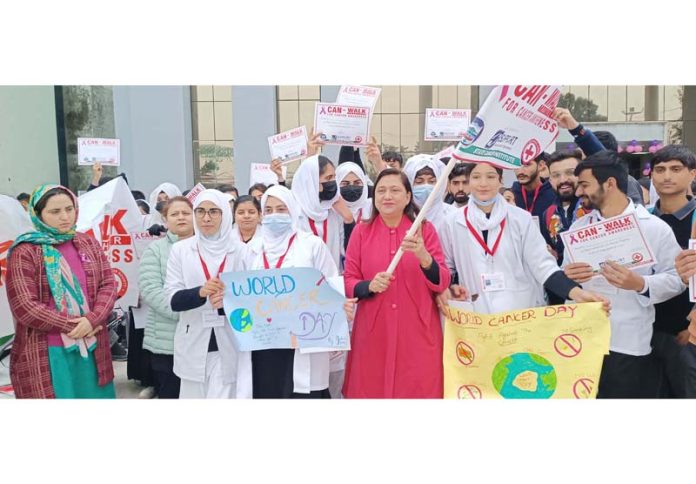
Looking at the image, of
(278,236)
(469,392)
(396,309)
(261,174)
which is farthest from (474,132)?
(261,174)

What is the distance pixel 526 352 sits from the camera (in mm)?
3398

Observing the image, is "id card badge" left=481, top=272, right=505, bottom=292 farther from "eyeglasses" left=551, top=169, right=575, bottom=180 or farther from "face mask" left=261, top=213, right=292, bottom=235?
"eyeglasses" left=551, top=169, right=575, bottom=180

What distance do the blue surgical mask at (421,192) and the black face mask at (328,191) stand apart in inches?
24.1

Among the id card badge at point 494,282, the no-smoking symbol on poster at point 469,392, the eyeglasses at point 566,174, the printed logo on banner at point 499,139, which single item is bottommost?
the no-smoking symbol on poster at point 469,392

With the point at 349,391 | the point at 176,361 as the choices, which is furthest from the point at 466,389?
the point at 176,361

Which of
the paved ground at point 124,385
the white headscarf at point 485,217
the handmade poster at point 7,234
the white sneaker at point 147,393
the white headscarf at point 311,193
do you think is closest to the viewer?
the white headscarf at point 485,217

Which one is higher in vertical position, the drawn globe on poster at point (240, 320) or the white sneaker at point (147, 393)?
the drawn globe on poster at point (240, 320)

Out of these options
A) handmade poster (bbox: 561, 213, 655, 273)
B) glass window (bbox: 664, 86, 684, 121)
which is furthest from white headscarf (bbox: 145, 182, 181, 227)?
glass window (bbox: 664, 86, 684, 121)

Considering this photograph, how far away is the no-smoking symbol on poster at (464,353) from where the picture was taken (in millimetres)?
3459

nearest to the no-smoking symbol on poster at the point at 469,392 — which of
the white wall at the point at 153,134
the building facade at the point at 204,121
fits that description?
the building facade at the point at 204,121

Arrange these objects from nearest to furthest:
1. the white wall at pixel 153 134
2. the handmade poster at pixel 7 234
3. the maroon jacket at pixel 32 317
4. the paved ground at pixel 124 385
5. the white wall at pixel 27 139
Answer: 1. the maroon jacket at pixel 32 317
2. the handmade poster at pixel 7 234
3. the paved ground at pixel 124 385
4. the white wall at pixel 27 139
5. the white wall at pixel 153 134

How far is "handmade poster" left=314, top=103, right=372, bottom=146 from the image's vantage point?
5.11m

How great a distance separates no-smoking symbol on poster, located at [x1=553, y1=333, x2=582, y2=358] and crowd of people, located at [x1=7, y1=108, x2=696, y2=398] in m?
0.23

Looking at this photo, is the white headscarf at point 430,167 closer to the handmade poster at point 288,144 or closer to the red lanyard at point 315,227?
the red lanyard at point 315,227
